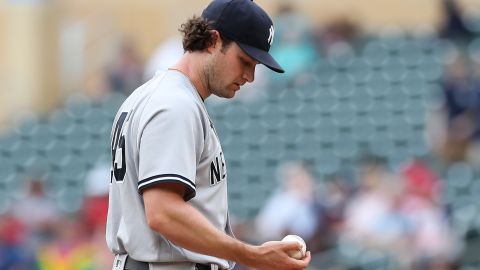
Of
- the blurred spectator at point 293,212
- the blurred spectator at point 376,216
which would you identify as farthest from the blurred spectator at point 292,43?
the blurred spectator at point 376,216

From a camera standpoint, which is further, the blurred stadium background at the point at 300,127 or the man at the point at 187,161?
the blurred stadium background at the point at 300,127

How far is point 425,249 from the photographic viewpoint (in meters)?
8.82

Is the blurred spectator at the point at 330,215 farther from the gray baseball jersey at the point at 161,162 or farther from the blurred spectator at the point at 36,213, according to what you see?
the gray baseball jersey at the point at 161,162

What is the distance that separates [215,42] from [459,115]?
744 cm

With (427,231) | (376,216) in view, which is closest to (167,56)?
(376,216)

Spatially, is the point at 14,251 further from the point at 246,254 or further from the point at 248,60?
the point at 246,254

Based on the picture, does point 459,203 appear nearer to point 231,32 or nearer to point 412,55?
point 412,55

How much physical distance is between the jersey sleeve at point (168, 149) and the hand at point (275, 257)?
0.28m

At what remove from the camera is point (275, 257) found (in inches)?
141

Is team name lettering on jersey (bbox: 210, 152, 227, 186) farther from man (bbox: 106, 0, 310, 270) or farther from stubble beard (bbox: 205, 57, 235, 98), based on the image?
stubble beard (bbox: 205, 57, 235, 98)

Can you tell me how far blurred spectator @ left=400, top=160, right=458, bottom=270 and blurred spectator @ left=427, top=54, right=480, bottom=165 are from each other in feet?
4.37

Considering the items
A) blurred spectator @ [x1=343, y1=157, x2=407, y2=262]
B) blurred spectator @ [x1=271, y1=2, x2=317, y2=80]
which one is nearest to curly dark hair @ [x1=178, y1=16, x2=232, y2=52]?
blurred spectator @ [x1=343, y1=157, x2=407, y2=262]

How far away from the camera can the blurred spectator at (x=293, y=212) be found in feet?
31.7

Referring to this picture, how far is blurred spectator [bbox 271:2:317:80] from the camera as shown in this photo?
13.2 meters
